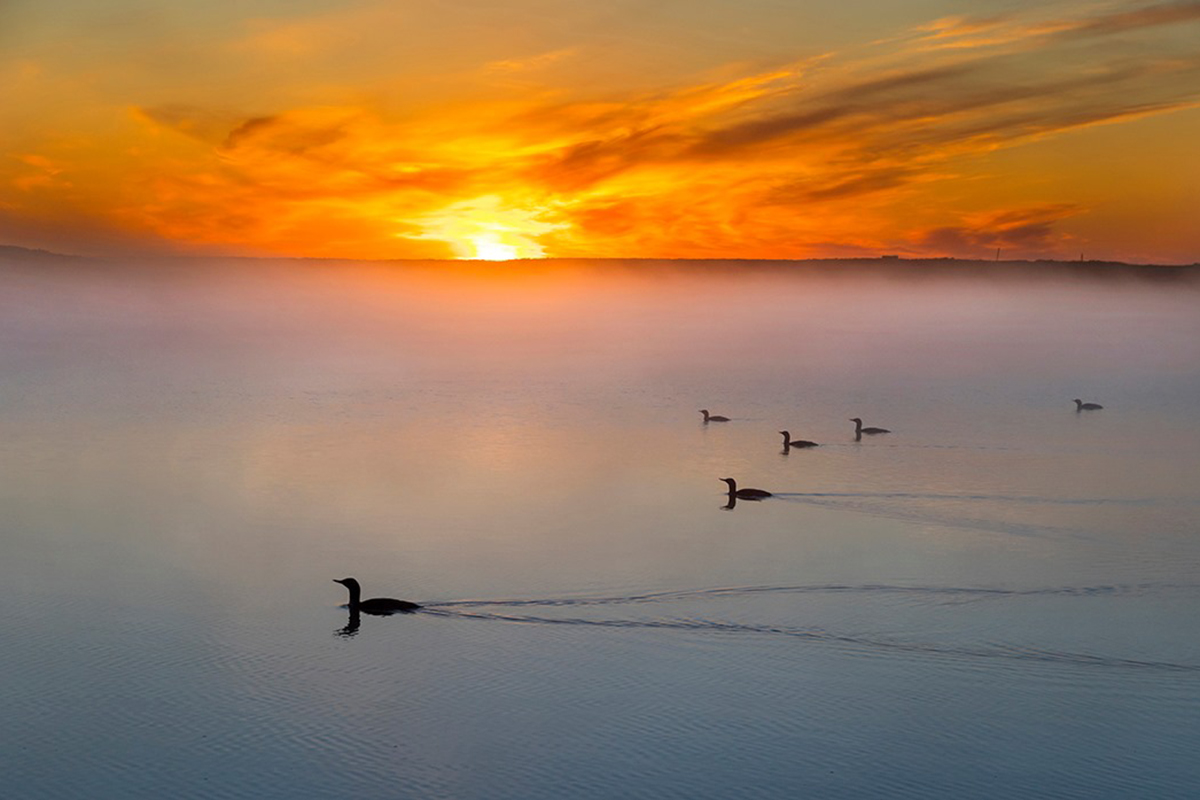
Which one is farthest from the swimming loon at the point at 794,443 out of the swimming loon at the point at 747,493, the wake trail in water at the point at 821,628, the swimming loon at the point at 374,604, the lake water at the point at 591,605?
the swimming loon at the point at 374,604

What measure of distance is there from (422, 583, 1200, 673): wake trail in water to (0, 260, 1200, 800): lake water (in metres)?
0.10

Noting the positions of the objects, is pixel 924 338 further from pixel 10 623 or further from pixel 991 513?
pixel 10 623

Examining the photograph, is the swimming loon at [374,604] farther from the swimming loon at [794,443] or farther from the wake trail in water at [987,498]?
the swimming loon at [794,443]

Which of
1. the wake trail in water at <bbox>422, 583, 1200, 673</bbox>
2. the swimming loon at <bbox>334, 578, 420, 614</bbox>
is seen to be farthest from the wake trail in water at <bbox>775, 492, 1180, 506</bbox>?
the swimming loon at <bbox>334, 578, 420, 614</bbox>

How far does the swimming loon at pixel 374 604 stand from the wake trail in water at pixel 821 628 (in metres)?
0.40

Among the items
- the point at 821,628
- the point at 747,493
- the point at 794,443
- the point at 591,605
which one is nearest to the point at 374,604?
the point at 591,605

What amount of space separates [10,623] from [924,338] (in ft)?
370

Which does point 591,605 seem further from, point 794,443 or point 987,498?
point 794,443

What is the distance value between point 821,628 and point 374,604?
320 inches

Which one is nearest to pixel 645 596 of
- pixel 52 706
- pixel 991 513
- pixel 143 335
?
pixel 52 706

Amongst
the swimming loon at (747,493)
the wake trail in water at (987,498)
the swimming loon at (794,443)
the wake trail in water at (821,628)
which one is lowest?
the wake trail in water at (821,628)

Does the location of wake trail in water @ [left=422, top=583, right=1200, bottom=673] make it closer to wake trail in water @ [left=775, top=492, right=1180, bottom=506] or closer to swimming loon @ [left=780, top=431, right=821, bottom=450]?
wake trail in water @ [left=775, top=492, right=1180, bottom=506]

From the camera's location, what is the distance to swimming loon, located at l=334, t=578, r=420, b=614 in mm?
21422

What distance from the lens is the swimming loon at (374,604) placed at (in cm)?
2142
